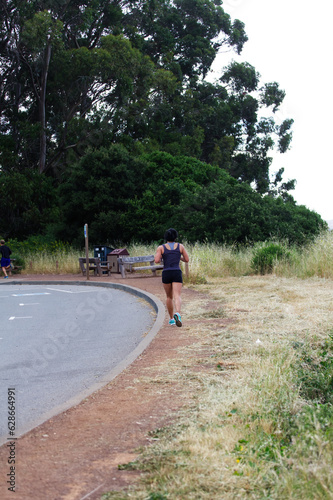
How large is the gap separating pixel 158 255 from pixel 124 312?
10.9 ft

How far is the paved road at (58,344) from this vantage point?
635 centimetres

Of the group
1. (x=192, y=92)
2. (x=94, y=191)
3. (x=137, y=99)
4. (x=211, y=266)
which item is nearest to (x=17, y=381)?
(x=211, y=266)

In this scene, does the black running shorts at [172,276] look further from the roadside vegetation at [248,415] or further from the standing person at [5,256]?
the standing person at [5,256]

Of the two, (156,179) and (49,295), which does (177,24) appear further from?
(49,295)

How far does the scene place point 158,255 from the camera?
1068 centimetres

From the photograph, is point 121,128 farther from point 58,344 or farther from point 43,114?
point 58,344

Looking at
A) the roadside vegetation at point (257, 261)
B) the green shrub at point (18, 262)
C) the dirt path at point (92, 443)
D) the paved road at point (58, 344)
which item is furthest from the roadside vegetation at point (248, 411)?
the green shrub at point (18, 262)

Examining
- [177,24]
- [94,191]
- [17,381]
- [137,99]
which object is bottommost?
[17,381]

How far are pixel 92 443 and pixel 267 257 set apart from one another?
692 inches

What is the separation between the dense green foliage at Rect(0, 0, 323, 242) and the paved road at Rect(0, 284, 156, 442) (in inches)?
533

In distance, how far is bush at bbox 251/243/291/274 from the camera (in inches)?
846

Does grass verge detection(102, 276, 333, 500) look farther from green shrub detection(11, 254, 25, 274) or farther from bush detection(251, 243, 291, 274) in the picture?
green shrub detection(11, 254, 25, 274)

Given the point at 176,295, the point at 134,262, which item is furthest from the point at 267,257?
the point at 176,295

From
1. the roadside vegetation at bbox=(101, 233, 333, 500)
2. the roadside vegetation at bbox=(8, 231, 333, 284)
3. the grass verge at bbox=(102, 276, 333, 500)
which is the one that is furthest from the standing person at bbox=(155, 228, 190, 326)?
the roadside vegetation at bbox=(8, 231, 333, 284)
